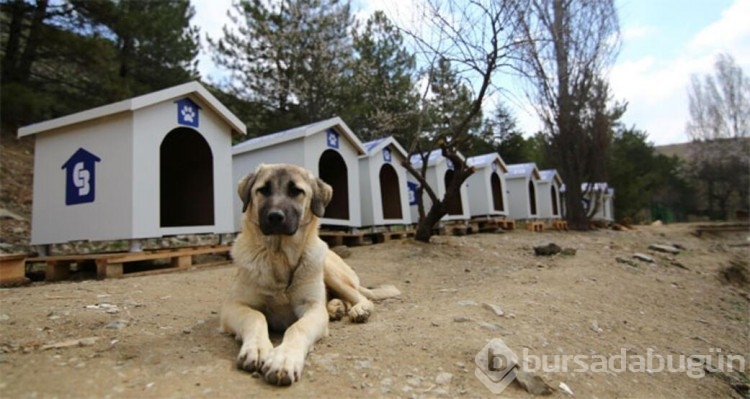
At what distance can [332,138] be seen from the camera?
8812 mm

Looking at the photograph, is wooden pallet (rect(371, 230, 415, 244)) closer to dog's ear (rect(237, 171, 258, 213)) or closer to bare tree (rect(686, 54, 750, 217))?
dog's ear (rect(237, 171, 258, 213))

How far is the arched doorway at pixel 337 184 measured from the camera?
9250 millimetres

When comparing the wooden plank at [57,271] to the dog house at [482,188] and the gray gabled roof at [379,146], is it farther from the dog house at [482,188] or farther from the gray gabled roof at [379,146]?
the dog house at [482,188]

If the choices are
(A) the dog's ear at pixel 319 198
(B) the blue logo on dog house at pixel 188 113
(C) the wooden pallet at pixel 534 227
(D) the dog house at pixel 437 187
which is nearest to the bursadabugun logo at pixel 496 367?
(A) the dog's ear at pixel 319 198

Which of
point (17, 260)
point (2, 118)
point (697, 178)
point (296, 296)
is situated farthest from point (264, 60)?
point (697, 178)

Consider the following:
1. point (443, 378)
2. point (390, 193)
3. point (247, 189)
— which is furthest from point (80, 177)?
point (390, 193)

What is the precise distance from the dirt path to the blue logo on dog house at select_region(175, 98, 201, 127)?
242 cm

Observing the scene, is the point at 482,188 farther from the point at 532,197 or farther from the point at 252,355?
the point at 252,355

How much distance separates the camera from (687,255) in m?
9.89

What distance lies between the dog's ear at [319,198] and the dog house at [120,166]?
3707 millimetres

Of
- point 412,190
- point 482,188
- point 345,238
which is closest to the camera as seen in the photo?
point 345,238

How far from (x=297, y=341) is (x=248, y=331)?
318 millimetres

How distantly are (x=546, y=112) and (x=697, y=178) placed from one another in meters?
28.2

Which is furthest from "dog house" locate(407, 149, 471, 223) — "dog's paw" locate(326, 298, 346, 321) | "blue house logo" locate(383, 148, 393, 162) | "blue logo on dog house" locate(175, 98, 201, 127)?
"dog's paw" locate(326, 298, 346, 321)
